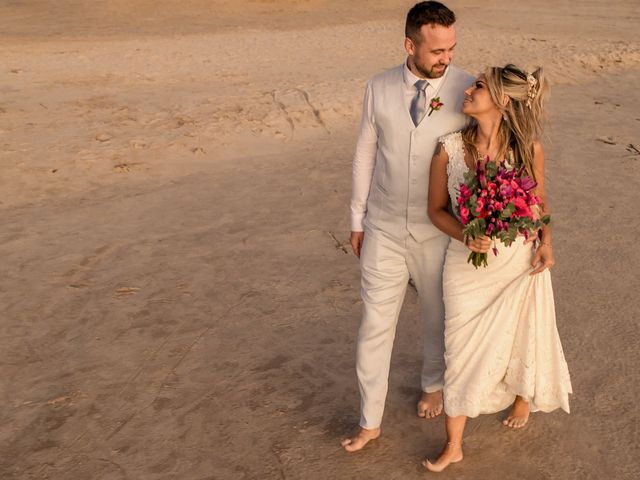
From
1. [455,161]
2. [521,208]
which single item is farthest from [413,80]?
[521,208]

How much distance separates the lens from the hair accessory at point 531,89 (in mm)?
3951

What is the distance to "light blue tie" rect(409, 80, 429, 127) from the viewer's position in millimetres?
4094

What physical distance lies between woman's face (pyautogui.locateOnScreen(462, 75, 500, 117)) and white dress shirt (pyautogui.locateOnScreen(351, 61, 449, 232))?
189 millimetres

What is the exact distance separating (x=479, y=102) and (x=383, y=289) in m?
1.09

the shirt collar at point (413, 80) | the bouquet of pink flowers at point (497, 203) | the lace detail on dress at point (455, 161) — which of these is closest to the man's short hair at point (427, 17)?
the shirt collar at point (413, 80)

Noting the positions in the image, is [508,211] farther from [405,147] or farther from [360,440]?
[360,440]

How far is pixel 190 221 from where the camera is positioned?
8344 millimetres

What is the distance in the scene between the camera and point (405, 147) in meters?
4.18

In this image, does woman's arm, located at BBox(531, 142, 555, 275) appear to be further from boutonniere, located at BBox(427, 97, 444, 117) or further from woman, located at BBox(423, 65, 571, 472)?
boutonniere, located at BBox(427, 97, 444, 117)

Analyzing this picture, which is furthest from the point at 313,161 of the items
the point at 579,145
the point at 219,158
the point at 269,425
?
the point at 269,425

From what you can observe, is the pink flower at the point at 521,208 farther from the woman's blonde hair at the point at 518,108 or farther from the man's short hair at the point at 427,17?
the man's short hair at the point at 427,17

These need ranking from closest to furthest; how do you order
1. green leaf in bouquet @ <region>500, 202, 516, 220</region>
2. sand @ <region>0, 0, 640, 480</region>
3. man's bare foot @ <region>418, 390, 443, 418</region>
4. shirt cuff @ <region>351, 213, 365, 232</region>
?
1. green leaf in bouquet @ <region>500, 202, 516, 220</region>
2. shirt cuff @ <region>351, 213, 365, 232</region>
3. sand @ <region>0, 0, 640, 480</region>
4. man's bare foot @ <region>418, 390, 443, 418</region>

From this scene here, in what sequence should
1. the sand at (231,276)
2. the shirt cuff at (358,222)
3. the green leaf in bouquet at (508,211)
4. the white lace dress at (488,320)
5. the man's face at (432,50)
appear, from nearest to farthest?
1. the green leaf in bouquet at (508,211)
2. the man's face at (432,50)
3. the white lace dress at (488,320)
4. the shirt cuff at (358,222)
5. the sand at (231,276)

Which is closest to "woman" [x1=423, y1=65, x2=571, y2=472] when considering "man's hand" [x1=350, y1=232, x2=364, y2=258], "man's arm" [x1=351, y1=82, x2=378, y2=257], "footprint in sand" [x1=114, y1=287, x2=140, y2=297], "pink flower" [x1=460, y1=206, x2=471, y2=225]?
"pink flower" [x1=460, y1=206, x2=471, y2=225]
